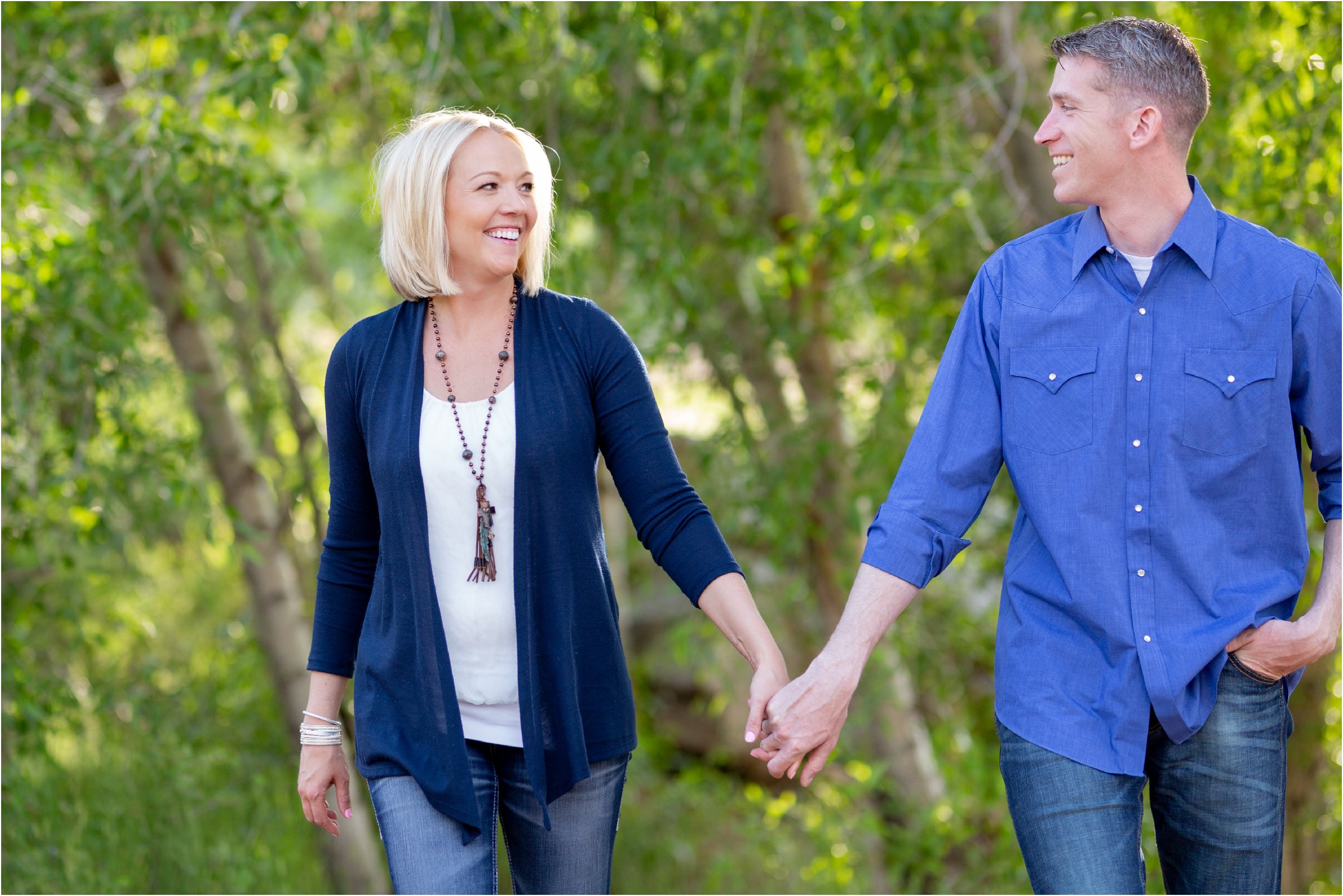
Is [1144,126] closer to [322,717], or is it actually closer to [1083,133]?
[1083,133]

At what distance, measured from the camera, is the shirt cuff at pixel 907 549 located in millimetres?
2252

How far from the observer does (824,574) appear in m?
5.44

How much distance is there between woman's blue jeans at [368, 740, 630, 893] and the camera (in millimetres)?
2312

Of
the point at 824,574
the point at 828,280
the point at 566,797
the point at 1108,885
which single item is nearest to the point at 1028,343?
the point at 1108,885

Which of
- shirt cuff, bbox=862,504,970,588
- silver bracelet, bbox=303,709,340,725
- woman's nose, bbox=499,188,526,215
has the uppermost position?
woman's nose, bbox=499,188,526,215

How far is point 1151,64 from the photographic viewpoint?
2.21m

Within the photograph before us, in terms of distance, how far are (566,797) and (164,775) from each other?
3.27 m

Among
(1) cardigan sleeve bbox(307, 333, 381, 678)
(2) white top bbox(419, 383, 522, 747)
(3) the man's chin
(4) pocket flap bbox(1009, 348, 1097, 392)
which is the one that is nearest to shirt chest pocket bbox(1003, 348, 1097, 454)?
(4) pocket flap bbox(1009, 348, 1097, 392)

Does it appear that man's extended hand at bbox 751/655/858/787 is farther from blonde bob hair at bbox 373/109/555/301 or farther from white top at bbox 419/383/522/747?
blonde bob hair at bbox 373/109/555/301

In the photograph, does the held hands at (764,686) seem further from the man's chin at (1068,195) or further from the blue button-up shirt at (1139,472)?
the man's chin at (1068,195)

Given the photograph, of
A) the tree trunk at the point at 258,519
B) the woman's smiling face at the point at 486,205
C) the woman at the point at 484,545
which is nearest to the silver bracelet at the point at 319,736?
the woman at the point at 484,545

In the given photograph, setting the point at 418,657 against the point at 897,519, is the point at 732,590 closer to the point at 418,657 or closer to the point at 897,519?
the point at 897,519

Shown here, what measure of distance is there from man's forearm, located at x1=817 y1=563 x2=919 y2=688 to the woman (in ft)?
0.39

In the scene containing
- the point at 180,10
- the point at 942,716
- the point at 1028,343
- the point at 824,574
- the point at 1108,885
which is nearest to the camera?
the point at 1108,885
